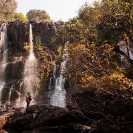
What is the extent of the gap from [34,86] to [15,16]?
27.6 meters

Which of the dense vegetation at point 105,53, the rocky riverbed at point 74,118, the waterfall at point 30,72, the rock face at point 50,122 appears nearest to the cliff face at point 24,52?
the waterfall at point 30,72

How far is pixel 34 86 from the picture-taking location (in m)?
35.6

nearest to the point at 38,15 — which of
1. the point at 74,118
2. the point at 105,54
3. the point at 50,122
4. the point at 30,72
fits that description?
the point at 30,72

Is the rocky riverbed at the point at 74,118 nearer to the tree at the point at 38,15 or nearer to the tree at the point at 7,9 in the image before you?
the tree at the point at 7,9

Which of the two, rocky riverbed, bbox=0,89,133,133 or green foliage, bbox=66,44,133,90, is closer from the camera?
green foliage, bbox=66,44,133,90

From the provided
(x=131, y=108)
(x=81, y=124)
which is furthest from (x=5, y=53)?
(x=131, y=108)

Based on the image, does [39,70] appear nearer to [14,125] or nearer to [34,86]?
[34,86]

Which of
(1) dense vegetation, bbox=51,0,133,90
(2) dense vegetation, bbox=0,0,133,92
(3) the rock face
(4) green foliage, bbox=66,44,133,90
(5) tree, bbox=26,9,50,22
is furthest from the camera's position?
(5) tree, bbox=26,9,50,22

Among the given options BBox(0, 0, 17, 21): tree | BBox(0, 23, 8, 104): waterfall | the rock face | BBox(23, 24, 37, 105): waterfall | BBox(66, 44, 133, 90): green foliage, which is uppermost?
BBox(0, 0, 17, 21): tree

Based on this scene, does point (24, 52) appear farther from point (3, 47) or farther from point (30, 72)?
point (30, 72)

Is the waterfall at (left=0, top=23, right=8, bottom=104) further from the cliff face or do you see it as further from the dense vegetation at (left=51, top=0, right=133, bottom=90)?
the dense vegetation at (left=51, top=0, right=133, bottom=90)

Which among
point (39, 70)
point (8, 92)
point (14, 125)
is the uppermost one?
point (39, 70)

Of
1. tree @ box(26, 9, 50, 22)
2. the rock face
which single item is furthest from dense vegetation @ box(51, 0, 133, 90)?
tree @ box(26, 9, 50, 22)

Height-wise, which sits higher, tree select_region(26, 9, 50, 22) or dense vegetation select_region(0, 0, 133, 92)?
tree select_region(26, 9, 50, 22)
